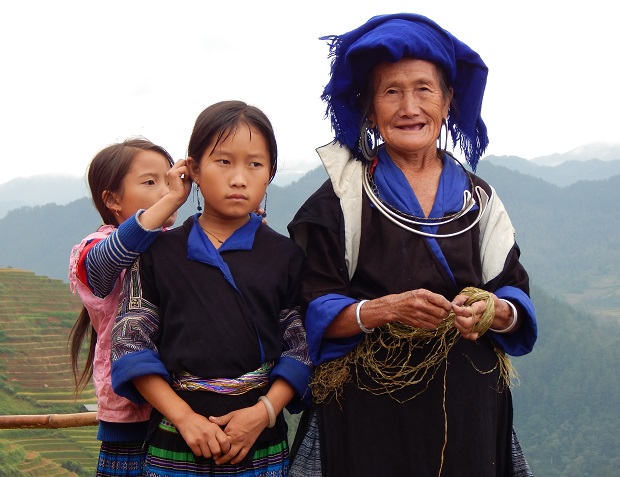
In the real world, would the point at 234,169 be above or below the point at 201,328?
above

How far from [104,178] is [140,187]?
13 centimetres

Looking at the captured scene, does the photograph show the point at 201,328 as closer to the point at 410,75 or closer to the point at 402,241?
the point at 402,241

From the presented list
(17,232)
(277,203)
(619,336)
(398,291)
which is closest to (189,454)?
(398,291)

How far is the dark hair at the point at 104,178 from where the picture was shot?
2463 mm

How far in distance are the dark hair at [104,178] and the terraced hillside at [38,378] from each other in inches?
721

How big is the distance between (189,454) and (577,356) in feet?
222

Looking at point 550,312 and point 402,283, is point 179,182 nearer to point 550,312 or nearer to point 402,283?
point 402,283

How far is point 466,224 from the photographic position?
224cm

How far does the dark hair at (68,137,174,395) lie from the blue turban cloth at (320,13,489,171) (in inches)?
24.9

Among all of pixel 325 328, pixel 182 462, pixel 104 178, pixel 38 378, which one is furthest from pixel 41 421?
pixel 38 378

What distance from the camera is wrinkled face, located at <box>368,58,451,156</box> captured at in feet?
7.13

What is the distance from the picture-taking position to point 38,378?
3019 centimetres

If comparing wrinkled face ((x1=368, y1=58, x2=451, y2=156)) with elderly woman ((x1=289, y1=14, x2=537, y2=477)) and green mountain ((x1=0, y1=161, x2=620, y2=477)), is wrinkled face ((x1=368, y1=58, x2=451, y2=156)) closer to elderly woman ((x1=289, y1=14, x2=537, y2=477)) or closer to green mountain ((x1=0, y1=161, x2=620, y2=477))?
elderly woman ((x1=289, y1=14, x2=537, y2=477))

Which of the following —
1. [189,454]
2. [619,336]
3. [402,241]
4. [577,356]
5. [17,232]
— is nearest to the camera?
[189,454]
